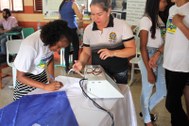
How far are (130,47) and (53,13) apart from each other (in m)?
3.71

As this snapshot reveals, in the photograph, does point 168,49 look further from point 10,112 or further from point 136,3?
point 136,3

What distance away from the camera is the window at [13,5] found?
5.34 metres

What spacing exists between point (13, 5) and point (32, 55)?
176 inches

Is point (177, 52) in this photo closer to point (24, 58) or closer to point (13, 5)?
point (24, 58)

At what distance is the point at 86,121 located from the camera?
1.09 meters

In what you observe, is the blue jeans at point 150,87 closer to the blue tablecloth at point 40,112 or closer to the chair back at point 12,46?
the blue tablecloth at point 40,112

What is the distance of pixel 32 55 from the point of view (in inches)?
56.1

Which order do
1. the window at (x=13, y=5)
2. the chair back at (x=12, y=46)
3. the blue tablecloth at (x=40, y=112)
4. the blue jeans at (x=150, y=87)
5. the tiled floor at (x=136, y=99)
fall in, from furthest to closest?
the window at (x=13, y=5)
the chair back at (x=12, y=46)
the tiled floor at (x=136, y=99)
the blue jeans at (x=150, y=87)
the blue tablecloth at (x=40, y=112)

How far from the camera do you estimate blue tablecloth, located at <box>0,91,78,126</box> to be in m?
1.07

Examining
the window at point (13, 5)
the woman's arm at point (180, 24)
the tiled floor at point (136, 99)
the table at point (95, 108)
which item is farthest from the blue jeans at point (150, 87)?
the window at point (13, 5)

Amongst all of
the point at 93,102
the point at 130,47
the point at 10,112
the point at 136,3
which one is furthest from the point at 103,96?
the point at 136,3

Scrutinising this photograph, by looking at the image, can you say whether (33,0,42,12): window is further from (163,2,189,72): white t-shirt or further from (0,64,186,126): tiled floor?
(163,2,189,72): white t-shirt

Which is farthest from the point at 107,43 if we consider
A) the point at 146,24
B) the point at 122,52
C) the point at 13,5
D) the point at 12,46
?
the point at 13,5

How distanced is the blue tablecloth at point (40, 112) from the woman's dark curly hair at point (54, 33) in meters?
0.33
